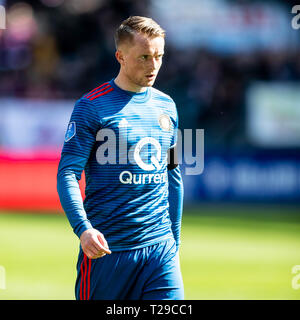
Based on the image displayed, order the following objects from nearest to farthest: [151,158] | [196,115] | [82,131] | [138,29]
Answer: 1. [82,131]
2. [138,29]
3. [151,158]
4. [196,115]

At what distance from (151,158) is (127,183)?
0.81 ft

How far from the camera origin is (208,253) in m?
10.8

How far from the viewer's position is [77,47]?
18750 mm

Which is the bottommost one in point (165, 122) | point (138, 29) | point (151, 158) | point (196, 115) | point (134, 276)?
point (134, 276)

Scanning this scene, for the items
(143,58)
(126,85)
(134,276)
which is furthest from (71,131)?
(134,276)

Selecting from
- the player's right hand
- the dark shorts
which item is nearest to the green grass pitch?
the dark shorts

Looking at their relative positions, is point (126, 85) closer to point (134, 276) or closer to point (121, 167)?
point (121, 167)

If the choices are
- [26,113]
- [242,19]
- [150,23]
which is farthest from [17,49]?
[150,23]

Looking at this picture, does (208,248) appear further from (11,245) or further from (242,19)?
(242,19)

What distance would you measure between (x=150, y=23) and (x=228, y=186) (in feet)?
34.9

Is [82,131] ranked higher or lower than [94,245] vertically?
higher

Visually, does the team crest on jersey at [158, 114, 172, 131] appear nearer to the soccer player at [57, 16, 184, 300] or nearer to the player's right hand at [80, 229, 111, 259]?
the soccer player at [57, 16, 184, 300]

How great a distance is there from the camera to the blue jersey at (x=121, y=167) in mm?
4691

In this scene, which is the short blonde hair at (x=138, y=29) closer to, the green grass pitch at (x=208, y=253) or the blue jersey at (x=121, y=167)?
the blue jersey at (x=121, y=167)
